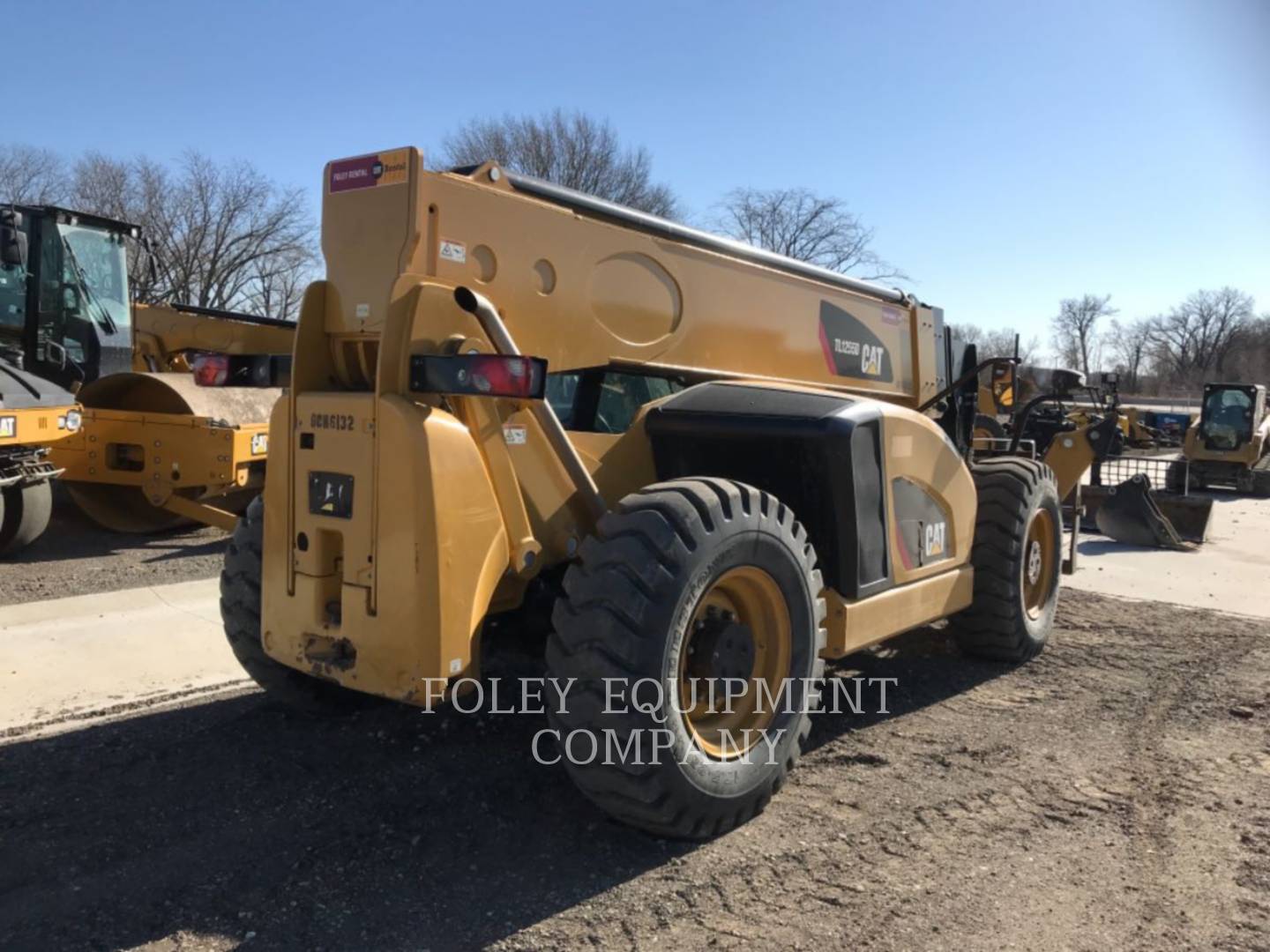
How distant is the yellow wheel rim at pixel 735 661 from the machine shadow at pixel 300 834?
48 centimetres

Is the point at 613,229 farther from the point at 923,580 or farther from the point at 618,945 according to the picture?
the point at 618,945

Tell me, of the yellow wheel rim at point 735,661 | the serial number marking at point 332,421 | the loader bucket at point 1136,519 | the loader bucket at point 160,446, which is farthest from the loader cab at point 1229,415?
the serial number marking at point 332,421

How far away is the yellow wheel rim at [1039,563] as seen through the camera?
6086 mm

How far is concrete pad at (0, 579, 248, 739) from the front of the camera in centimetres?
470

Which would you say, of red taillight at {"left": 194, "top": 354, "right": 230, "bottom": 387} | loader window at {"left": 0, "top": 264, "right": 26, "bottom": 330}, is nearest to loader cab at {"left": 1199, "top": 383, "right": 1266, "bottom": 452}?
loader window at {"left": 0, "top": 264, "right": 26, "bottom": 330}

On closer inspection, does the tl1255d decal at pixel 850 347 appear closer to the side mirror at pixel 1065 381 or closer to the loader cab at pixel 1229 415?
the side mirror at pixel 1065 381

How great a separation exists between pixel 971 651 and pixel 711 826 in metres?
2.95

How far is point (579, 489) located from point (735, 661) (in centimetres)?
87

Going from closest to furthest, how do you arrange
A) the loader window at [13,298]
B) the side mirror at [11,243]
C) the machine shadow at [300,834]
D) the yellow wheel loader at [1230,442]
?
the machine shadow at [300,834] → the side mirror at [11,243] → the loader window at [13,298] → the yellow wheel loader at [1230,442]

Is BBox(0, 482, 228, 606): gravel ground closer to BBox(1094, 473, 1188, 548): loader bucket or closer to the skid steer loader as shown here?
the skid steer loader

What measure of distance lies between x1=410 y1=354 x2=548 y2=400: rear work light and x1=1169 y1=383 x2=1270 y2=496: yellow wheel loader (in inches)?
752

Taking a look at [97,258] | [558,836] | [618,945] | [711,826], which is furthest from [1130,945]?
[97,258]

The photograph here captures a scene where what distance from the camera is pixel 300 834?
11.2 ft

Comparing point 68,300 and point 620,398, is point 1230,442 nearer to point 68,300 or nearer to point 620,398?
point 620,398
